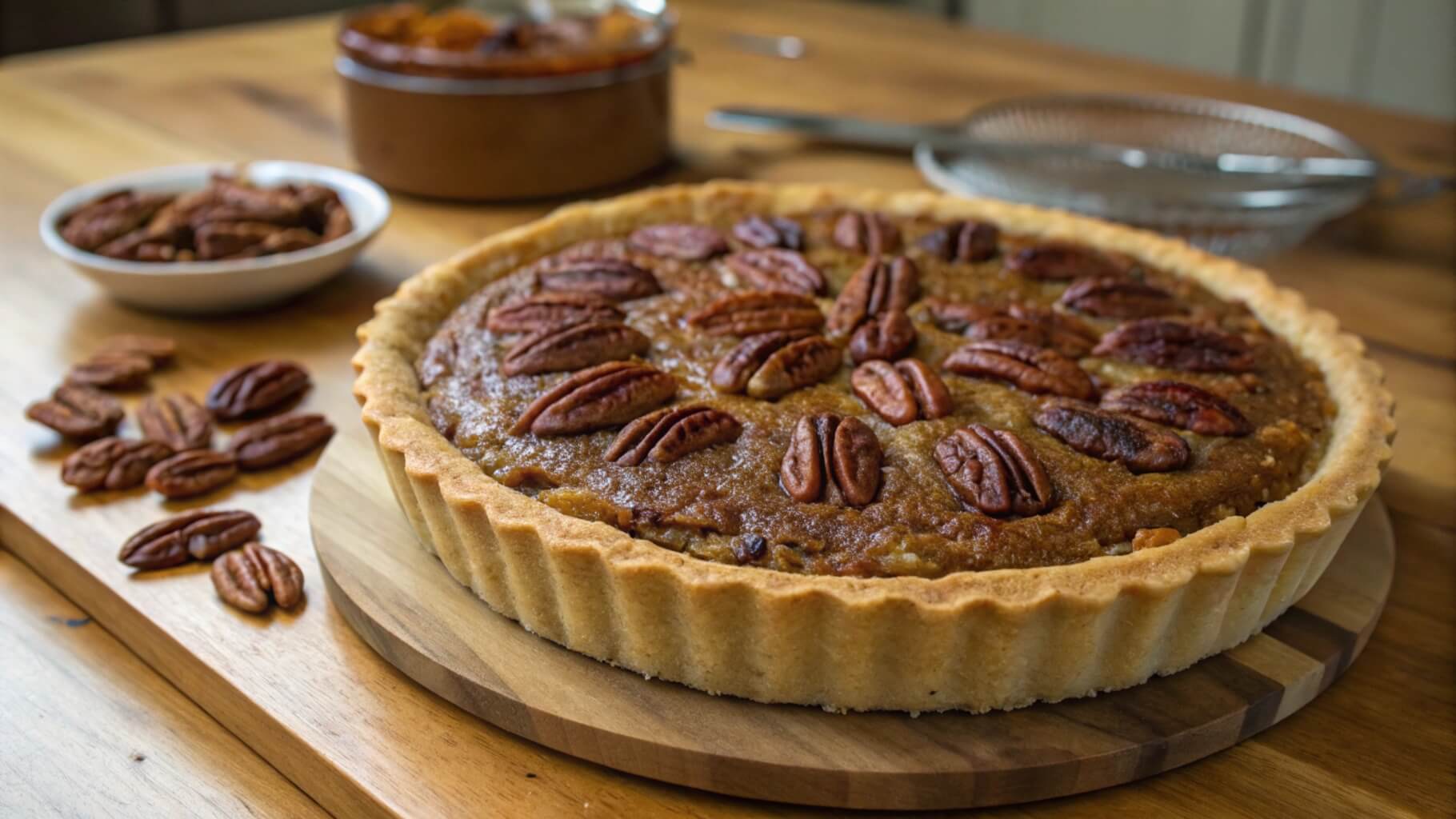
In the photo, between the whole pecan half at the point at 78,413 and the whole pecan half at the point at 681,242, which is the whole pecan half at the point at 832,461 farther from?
the whole pecan half at the point at 78,413

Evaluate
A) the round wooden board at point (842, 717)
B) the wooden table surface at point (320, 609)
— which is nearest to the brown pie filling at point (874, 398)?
the round wooden board at point (842, 717)

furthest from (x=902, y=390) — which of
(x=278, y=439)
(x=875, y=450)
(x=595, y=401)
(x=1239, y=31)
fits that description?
(x=1239, y=31)

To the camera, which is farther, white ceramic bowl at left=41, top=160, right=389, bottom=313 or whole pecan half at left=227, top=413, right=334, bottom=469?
white ceramic bowl at left=41, top=160, right=389, bottom=313

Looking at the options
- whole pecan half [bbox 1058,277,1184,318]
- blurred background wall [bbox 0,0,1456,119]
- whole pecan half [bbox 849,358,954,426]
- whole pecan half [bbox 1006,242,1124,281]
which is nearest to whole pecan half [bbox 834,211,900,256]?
whole pecan half [bbox 1006,242,1124,281]

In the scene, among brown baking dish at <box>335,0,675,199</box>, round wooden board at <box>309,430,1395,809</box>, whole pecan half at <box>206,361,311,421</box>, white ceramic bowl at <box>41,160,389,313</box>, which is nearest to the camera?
round wooden board at <box>309,430,1395,809</box>

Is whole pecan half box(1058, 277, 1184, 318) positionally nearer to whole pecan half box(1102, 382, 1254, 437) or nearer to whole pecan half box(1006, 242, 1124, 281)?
whole pecan half box(1006, 242, 1124, 281)

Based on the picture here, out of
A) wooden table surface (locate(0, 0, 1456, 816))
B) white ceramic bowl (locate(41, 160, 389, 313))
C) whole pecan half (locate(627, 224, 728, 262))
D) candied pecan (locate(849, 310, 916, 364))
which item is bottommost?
wooden table surface (locate(0, 0, 1456, 816))
